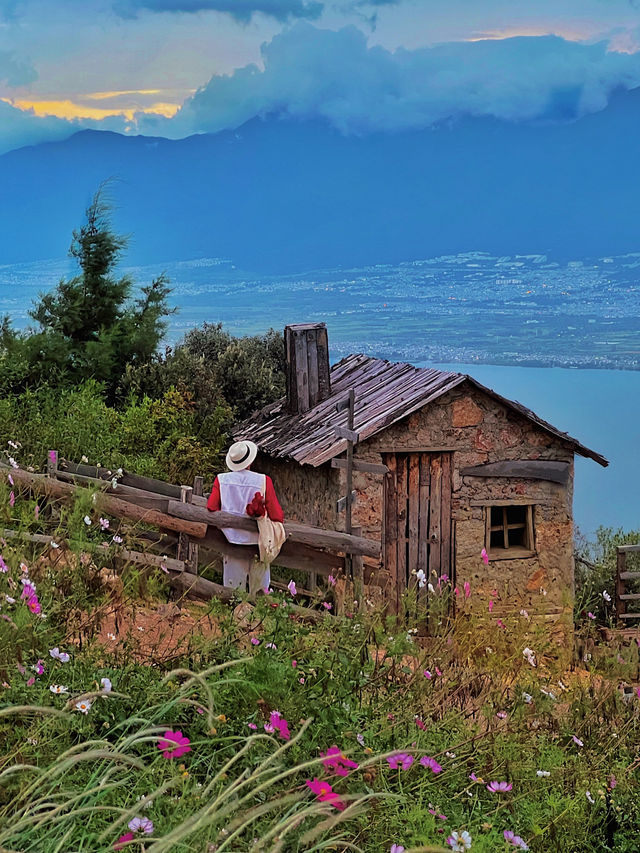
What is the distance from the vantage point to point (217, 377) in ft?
64.2

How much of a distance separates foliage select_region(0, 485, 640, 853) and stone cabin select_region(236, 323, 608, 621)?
26.9 ft

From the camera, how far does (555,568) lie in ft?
48.9

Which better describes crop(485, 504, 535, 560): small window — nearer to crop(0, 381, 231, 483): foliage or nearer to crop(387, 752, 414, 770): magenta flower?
crop(0, 381, 231, 483): foliage

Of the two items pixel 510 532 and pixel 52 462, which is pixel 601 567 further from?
pixel 52 462

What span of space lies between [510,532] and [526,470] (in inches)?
47.0

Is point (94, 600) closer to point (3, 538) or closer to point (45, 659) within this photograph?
point (3, 538)

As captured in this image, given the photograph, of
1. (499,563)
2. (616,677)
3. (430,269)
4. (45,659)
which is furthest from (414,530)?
(430,269)

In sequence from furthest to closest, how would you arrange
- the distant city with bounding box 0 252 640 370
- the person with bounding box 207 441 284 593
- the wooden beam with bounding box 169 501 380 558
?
the distant city with bounding box 0 252 640 370, the person with bounding box 207 441 284 593, the wooden beam with bounding box 169 501 380 558

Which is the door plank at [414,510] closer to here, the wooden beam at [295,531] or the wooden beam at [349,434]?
the wooden beam at [349,434]

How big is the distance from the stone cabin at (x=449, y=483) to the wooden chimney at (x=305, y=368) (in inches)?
41.1

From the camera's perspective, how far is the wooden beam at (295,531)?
26.3 ft

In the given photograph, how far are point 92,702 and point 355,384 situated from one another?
42.0 ft

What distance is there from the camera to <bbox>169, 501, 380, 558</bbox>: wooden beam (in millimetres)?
8023

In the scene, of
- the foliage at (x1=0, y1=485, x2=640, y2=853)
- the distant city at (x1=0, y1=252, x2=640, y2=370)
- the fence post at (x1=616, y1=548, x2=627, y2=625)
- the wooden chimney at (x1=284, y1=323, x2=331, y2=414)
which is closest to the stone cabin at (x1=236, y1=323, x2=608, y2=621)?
the wooden chimney at (x1=284, y1=323, x2=331, y2=414)
